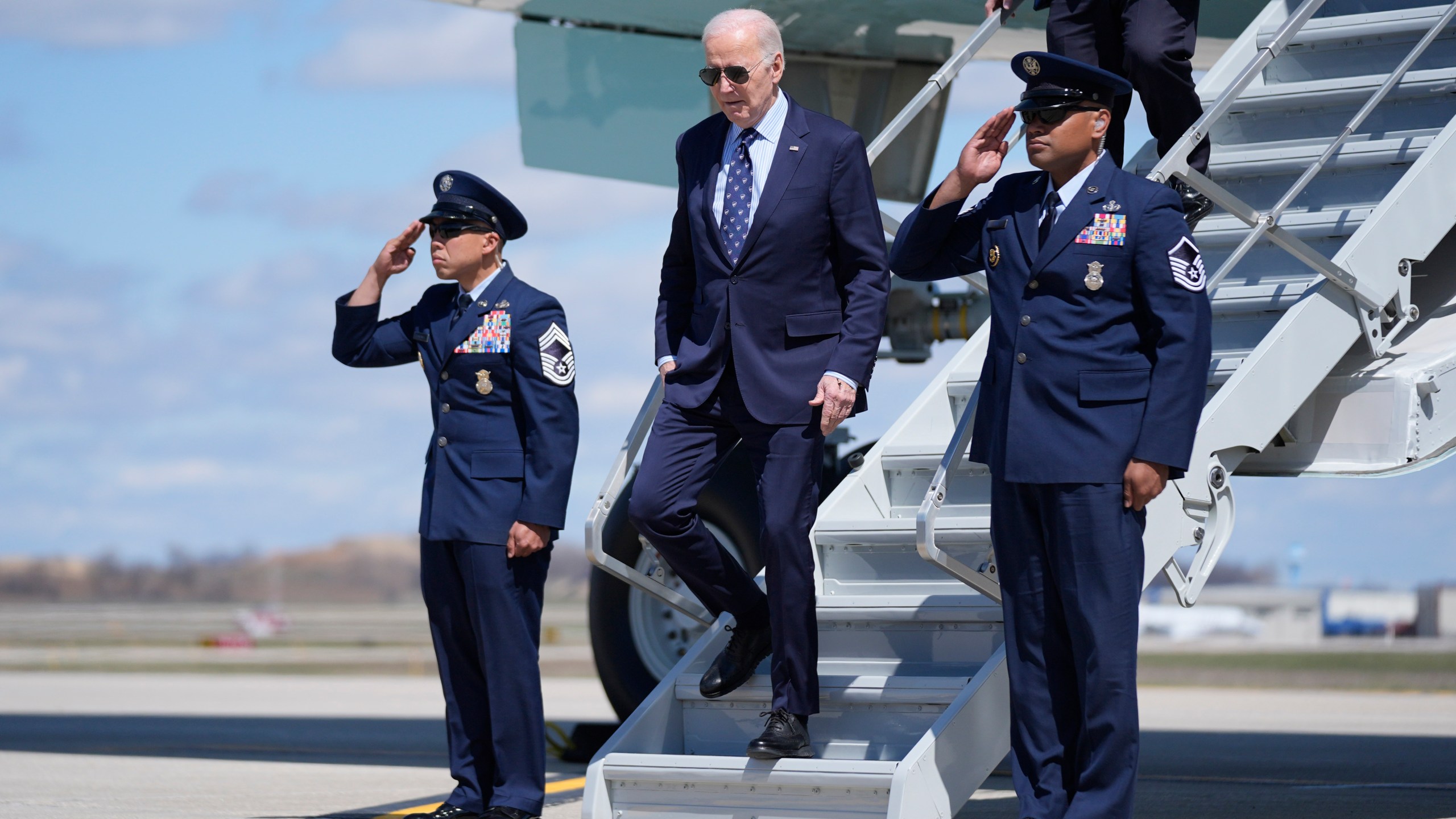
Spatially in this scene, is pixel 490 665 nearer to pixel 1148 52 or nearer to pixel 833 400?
pixel 833 400

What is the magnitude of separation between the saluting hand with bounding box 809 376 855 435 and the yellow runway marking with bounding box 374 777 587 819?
59.5 inches

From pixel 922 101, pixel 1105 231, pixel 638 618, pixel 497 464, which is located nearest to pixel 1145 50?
pixel 922 101

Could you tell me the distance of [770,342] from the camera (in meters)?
3.97

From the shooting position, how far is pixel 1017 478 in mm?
3660

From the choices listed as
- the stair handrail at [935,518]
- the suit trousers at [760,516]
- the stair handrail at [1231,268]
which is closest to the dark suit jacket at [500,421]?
A: the suit trousers at [760,516]

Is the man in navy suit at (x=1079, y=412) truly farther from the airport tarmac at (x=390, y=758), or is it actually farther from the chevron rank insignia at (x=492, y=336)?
the airport tarmac at (x=390, y=758)

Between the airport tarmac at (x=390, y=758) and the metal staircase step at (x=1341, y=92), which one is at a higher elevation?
the metal staircase step at (x=1341, y=92)

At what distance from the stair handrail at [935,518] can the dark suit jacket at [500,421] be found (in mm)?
1167

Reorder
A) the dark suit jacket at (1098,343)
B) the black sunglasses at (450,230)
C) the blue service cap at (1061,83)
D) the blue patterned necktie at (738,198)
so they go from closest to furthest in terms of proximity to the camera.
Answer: the dark suit jacket at (1098,343) < the blue service cap at (1061,83) < the blue patterned necktie at (738,198) < the black sunglasses at (450,230)

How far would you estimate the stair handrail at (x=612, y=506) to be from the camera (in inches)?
162

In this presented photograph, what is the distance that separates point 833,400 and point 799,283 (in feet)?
1.14

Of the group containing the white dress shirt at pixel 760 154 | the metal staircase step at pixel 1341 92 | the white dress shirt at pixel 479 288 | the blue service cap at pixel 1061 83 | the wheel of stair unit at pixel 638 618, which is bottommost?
the wheel of stair unit at pixel 638 618

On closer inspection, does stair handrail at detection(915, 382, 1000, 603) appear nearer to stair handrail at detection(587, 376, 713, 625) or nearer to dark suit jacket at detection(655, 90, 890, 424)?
dark suit jacket at detection(655, 90, 890, 424)

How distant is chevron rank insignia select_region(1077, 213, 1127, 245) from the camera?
3645 millimetres
